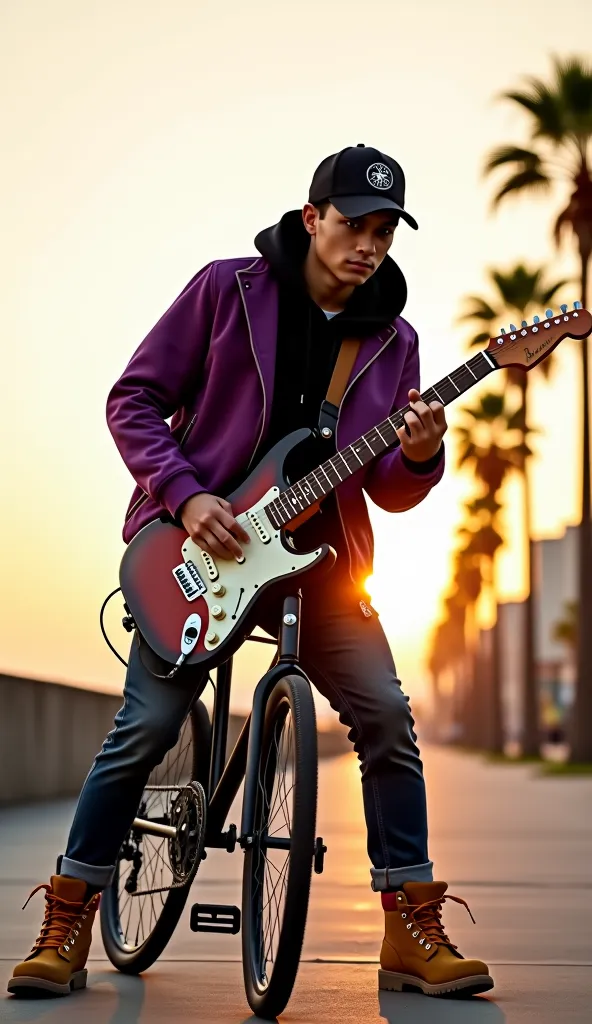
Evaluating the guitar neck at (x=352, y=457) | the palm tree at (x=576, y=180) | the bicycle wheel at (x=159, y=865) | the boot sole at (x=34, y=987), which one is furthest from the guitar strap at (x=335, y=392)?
the palm tree at (x=576, y=180)

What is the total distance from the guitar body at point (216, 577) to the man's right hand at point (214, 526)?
1.8 inches

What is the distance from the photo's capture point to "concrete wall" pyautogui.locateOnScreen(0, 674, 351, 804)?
44.7 ft

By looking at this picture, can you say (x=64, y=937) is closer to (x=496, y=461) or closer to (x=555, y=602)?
(x=496, y=461)

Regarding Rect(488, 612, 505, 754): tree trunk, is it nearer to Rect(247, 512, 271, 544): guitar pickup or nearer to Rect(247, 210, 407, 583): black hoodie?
Rect(247, 210, 407, 583): black hoodie

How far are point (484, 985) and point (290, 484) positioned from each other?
145cm

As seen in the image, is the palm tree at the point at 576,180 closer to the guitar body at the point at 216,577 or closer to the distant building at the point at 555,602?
the guitar body at the point at 216,577

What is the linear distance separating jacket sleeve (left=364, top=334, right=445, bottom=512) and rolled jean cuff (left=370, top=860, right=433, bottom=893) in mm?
1041

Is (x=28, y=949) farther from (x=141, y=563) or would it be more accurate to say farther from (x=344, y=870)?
(x=344, y=870)

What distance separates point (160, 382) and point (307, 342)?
0.44m

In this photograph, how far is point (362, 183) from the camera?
4527mm

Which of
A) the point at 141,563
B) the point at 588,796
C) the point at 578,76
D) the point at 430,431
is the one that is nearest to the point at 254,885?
the point at 141,563

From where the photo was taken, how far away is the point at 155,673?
4.45 meters

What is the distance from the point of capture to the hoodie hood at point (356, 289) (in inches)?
185

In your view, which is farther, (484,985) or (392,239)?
(392,239)
